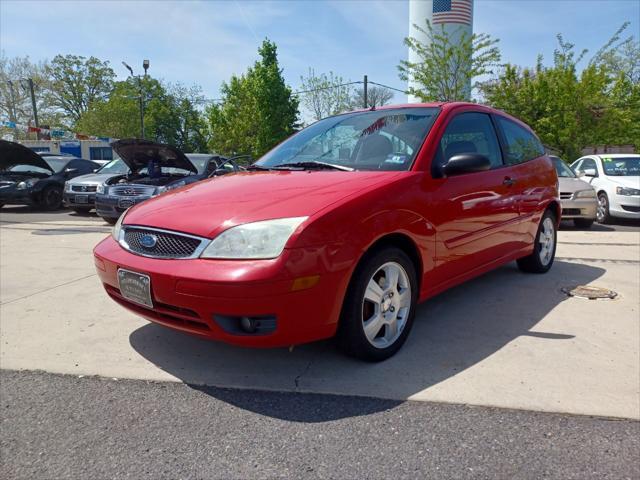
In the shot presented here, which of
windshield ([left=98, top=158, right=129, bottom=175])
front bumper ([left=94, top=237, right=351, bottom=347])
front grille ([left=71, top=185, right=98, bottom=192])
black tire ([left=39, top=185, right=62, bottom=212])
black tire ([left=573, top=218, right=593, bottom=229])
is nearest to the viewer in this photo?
front bumper ([left=94, top=237, right=351, bottom=347])

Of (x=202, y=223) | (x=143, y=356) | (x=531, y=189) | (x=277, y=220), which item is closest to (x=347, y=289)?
(x=277, y=220)

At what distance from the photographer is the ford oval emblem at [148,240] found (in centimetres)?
267

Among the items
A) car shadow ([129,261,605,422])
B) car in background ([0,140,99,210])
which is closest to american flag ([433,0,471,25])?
car in background ([0,140,99,210])

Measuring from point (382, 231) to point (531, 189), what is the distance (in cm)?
247

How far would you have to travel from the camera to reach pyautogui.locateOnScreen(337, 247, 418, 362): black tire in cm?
265

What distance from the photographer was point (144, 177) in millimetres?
9188

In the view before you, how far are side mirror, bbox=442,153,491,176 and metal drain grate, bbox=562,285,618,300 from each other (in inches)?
75.5

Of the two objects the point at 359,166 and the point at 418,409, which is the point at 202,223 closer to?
the point at 359,166

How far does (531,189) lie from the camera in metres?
4.52

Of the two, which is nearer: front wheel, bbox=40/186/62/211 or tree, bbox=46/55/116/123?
front wheel, bbox=40/186/62/211

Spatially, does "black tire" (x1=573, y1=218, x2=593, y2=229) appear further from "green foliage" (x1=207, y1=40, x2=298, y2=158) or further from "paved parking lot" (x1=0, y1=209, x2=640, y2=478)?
"green foliage" (x1=207, y1=40, x2=298, y2=158)

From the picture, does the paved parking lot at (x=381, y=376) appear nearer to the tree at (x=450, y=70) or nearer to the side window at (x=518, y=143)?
the side window at (x=518, y=143)

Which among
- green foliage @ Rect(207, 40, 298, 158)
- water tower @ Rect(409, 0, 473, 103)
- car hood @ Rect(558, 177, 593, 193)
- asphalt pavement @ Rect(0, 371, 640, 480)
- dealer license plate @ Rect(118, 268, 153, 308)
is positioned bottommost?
asphalt pavement @ Rect(0, 371, 640, 480)

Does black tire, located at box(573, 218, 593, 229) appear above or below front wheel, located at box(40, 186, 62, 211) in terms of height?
below
